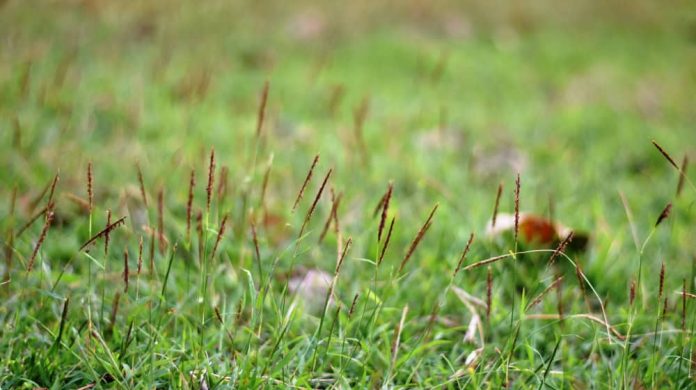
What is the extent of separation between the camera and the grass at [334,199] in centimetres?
132

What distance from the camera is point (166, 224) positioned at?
203cm

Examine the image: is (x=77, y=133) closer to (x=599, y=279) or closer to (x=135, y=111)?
(x=135, y=111)

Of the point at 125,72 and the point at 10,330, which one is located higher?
the point at 125,72

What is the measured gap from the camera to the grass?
1.32m

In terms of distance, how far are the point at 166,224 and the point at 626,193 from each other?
2.20 metres

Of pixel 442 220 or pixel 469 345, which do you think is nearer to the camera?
pixel 469 345

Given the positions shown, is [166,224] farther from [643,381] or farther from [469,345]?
[643,381]

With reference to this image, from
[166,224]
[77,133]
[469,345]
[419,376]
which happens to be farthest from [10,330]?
[77,133]

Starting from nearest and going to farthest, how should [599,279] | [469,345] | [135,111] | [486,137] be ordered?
1. [469,345]
2. [599,279]
3. [135,111]
4. [486,137]

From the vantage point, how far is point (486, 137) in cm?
354

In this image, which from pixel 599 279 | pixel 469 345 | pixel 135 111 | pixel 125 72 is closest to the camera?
pixel 469 345

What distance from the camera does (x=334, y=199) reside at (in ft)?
4.71

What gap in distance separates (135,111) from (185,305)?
1.85 metres

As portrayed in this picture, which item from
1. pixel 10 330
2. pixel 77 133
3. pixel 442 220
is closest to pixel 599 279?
pixel 442 220
